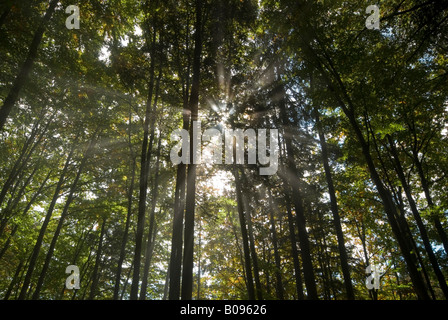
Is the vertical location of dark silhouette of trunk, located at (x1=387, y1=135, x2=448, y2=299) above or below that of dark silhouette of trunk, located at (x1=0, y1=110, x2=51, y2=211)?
below

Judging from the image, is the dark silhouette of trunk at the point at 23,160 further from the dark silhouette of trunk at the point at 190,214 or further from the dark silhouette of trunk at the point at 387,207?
the dark silhouette of trunk at the point at 387,207

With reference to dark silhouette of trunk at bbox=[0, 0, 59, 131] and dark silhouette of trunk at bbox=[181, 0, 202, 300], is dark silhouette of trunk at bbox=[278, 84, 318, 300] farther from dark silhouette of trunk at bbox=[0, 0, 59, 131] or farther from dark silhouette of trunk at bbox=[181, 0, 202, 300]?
dark silhouette of trunk at bbox=[0, 0, 59, 131]

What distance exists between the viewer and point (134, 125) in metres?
12.6

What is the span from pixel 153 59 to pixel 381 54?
25.3 ft

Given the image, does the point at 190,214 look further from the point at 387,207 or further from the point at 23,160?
the point at 23,160

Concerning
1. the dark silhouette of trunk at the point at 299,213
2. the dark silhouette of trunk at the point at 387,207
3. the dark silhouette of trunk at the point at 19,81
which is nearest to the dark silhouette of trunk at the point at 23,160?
the dark silhouette of trunk at the point at 19,81

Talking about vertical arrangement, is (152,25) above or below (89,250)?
above

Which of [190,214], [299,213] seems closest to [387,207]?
[299,213]

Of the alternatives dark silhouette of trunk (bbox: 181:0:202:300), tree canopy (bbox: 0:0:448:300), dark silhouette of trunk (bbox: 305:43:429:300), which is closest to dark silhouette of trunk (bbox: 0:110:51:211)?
tree canopy (bbox: 0:0:448:300)

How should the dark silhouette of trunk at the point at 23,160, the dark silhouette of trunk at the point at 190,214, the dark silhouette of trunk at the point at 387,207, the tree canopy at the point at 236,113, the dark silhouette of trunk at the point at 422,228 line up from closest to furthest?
the dark silhouette of trunk at the point at 387,207 → the dark silhouette of trunk at the point at 190,214 → the tree canopy at the point at 236,113 → the dark silhouette of trunk at the point at 422,228 → the dark silhouette of trunk at the point at 23,160

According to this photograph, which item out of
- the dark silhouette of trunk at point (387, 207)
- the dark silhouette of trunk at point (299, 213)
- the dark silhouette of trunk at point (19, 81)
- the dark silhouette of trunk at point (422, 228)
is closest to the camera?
the dark silhouette of trunk at point (387, 207)

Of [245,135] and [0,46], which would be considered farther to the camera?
[245,135]
